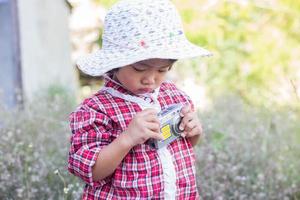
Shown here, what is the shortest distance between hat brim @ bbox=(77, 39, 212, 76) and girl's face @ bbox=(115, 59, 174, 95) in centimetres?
3

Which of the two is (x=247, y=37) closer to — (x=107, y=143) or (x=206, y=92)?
(x=206, y=92)

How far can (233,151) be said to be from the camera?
3.39 metres

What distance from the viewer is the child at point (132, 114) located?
1885mm

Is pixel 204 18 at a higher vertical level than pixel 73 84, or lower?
higher

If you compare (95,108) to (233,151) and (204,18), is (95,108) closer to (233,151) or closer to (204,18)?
(233,151)

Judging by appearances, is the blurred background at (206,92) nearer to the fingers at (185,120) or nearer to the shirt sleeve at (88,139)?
the shirt sleeve at (88,139)

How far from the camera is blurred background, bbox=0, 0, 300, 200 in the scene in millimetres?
3053

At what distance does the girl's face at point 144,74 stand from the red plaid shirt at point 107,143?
8 centimetres

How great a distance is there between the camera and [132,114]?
1988 millimetres

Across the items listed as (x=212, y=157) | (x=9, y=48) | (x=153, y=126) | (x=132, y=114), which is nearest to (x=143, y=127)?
(x=153, y=126)

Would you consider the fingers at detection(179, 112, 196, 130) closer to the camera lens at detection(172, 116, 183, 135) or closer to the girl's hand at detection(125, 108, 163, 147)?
the camera lens at detection(172, 116, 183, 135)

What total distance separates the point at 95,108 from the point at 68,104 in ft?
9.09

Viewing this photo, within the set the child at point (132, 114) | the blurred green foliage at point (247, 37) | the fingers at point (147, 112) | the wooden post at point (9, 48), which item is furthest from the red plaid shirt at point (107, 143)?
the blurred green foliage at point (247, 37)

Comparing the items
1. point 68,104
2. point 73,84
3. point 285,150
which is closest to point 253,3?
point 73,84
